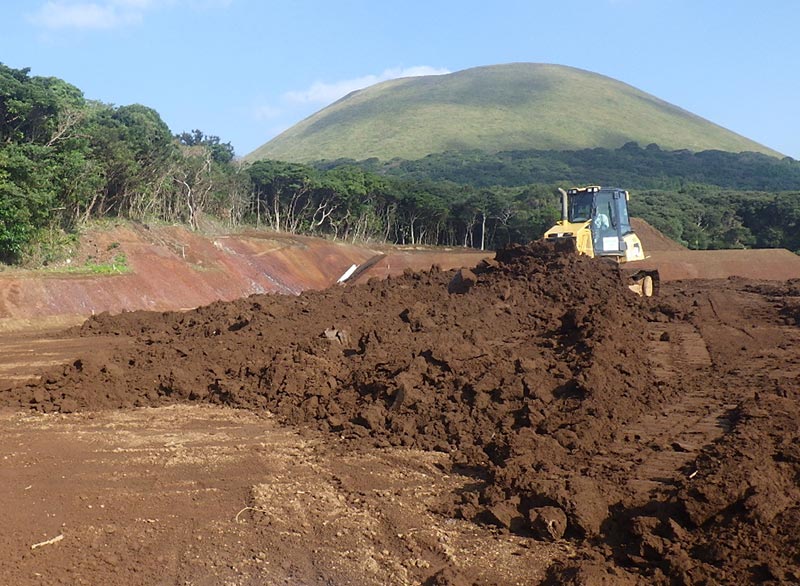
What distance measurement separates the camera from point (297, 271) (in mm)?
38531

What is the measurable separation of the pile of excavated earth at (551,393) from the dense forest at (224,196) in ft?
28.0

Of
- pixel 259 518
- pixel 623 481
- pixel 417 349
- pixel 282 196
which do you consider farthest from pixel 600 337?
pixel 282 196

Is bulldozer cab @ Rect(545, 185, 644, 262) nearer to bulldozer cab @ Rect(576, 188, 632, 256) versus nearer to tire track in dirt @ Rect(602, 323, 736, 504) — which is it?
bulldozer cab @ Rect(576, 188, 632, 256)

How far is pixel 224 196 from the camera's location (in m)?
45.9

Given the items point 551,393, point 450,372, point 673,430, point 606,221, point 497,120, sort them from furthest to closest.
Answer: point 497,120
point 606,221
point 450,372
point 551,393
point 673,430

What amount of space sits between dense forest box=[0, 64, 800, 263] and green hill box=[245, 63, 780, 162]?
37579 mm

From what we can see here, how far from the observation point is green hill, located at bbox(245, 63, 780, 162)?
463 ft

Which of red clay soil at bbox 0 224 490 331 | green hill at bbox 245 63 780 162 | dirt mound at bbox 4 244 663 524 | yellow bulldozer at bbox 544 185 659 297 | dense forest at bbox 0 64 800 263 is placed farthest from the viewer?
green hill at bbox 245 63 780 162

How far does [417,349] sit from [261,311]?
18.8 feet

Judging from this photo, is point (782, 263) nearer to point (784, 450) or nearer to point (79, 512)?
point (784, 450)

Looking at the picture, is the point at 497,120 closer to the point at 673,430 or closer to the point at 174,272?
the point at 174,272

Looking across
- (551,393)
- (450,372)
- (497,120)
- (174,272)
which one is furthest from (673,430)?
(497,120)

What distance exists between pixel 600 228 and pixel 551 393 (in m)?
11.3

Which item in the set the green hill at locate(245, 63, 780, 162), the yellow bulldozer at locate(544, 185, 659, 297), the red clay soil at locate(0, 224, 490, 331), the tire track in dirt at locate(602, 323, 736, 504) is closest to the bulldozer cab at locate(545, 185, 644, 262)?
the yellow bulldozer at locate(544, 185, 659, 297)
